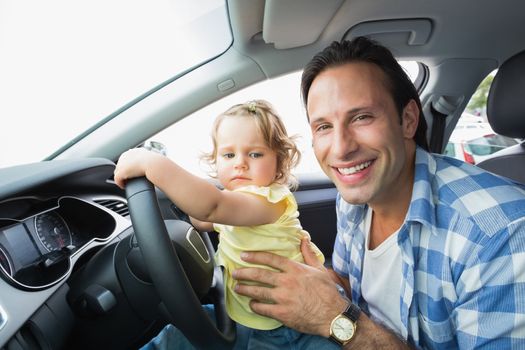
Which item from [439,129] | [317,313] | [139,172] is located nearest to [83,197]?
[139,172]

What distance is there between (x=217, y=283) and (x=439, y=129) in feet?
6.47

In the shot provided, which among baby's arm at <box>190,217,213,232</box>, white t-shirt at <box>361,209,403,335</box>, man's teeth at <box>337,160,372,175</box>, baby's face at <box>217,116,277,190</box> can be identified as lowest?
white t-shirt at <box>361,209,403,335</box>

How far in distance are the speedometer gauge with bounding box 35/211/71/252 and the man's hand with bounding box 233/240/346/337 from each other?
0.58m

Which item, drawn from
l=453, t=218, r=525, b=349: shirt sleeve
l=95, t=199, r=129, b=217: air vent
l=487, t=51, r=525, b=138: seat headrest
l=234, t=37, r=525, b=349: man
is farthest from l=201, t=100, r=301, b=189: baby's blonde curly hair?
l=487, t=51, r=525, b=138: seat headrest

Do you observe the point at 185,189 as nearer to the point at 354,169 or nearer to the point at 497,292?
the point at 354,169

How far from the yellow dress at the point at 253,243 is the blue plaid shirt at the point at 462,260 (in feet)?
1.31

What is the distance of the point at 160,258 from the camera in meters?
0.80

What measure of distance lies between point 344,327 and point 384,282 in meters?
0.23

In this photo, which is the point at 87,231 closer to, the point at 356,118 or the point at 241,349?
the point at 241,349

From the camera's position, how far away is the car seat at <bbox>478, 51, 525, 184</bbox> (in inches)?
65.4

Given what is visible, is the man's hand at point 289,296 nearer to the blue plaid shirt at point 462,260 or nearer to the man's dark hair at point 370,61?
the blue plaid shirt at point 462,260

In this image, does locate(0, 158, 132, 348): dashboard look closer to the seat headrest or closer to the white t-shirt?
the white t-shirt

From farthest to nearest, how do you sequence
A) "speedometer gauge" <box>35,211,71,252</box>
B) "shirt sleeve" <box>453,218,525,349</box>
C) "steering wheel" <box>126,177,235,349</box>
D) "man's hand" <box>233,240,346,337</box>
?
"man's hand" <box>233,240,346,337</box>
"speedometer gauge" <box>35,211,71,252</box>
"shirt sleeve" <box>453,218,525,349</box>
"steering wheel" <box>126,177,235,349</box>

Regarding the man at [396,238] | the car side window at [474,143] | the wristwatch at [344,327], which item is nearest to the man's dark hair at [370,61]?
the man at [396,238]
